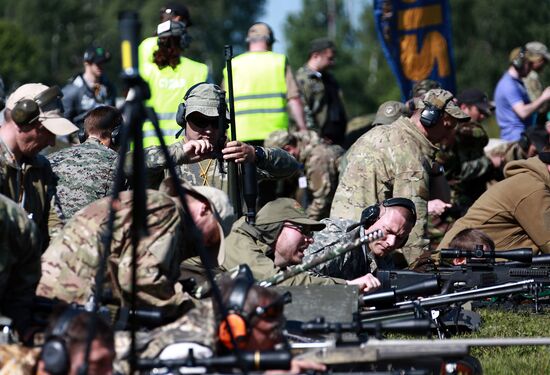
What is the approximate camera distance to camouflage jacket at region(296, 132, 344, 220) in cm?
1580

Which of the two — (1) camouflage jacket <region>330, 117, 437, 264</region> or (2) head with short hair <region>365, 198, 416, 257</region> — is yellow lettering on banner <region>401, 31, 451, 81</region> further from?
(2) head with short hair <region>365, 198, 416, 257</region>

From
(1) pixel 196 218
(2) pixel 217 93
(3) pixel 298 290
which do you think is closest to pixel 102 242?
(1) pixel 196 218

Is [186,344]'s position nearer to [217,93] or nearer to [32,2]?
[217,93]

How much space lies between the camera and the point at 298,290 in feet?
28.1

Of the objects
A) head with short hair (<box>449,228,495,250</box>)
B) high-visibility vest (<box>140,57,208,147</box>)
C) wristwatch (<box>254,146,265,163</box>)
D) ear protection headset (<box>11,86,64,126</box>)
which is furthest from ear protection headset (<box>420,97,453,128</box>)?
ear protection headset (<box>11,86,64,126</box>)

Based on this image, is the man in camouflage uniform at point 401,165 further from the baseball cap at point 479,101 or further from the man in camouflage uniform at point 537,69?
the man in camouflage uniform at point 537,69

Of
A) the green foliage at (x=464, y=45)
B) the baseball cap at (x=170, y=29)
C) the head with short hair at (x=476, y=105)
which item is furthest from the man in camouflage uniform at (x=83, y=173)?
the green foliage at (x=464, y=45)

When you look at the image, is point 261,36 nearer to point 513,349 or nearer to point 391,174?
point 391,174

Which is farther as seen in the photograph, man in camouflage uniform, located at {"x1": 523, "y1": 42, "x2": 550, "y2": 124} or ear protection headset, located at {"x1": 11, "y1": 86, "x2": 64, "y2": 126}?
man in camouflage uniform, located at {"x1": 523, "y1": 42, "x2": 550, "y2": 124}

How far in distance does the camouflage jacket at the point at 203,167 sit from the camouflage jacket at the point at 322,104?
585 cm

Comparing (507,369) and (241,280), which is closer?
(241,280)

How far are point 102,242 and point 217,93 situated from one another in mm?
3095

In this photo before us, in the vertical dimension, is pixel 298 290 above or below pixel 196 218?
below

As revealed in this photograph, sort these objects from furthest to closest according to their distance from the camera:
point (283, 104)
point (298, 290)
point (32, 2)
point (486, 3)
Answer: point (32, 2)
point (486, 3)
point (283, 104)
point (298, 290)
